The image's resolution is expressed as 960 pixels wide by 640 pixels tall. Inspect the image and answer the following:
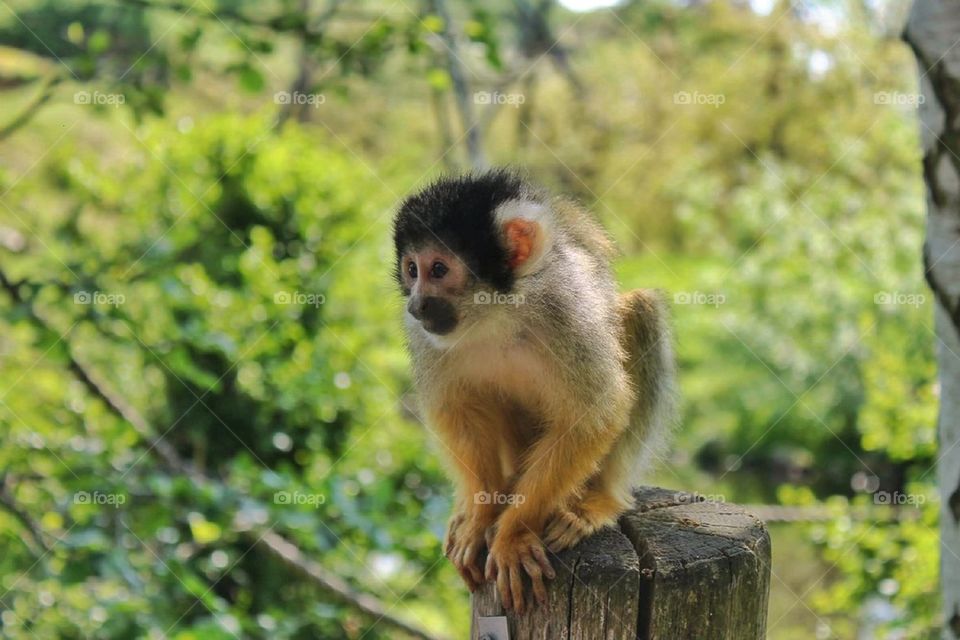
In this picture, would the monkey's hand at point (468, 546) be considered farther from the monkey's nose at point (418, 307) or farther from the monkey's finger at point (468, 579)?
the monkey's nose at point (418, 307)

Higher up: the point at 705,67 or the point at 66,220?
the point at 705,67

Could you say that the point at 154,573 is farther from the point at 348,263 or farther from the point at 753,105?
the point at 753,105

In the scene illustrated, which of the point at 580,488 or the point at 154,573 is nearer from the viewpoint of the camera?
the point at 580,488

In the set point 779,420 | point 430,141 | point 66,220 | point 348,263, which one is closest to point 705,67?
point 430,141

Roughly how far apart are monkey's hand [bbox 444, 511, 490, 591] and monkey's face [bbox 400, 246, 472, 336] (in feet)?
1.94

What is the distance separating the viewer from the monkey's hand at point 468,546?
105 inches

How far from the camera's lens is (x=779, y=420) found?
1142cm

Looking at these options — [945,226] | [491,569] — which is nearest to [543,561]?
[491,569]

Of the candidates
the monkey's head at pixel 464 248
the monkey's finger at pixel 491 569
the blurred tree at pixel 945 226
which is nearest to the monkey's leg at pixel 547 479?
the monkey's finger at pixel 491 569

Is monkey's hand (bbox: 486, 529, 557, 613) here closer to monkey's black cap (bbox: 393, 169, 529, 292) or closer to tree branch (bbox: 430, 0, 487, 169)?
monkey's black cap (bbox: 393, 169, 529, 292)

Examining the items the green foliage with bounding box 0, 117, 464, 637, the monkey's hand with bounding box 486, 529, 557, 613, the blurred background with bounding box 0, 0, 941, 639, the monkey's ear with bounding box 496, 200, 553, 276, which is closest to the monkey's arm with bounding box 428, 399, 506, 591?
the monkey's hand with bounding box 486, 529, 557, 613

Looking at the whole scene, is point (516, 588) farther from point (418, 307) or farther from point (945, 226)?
point (945, 226)

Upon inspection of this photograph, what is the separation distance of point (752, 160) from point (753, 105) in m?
0.88

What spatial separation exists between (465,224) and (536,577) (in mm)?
1076
